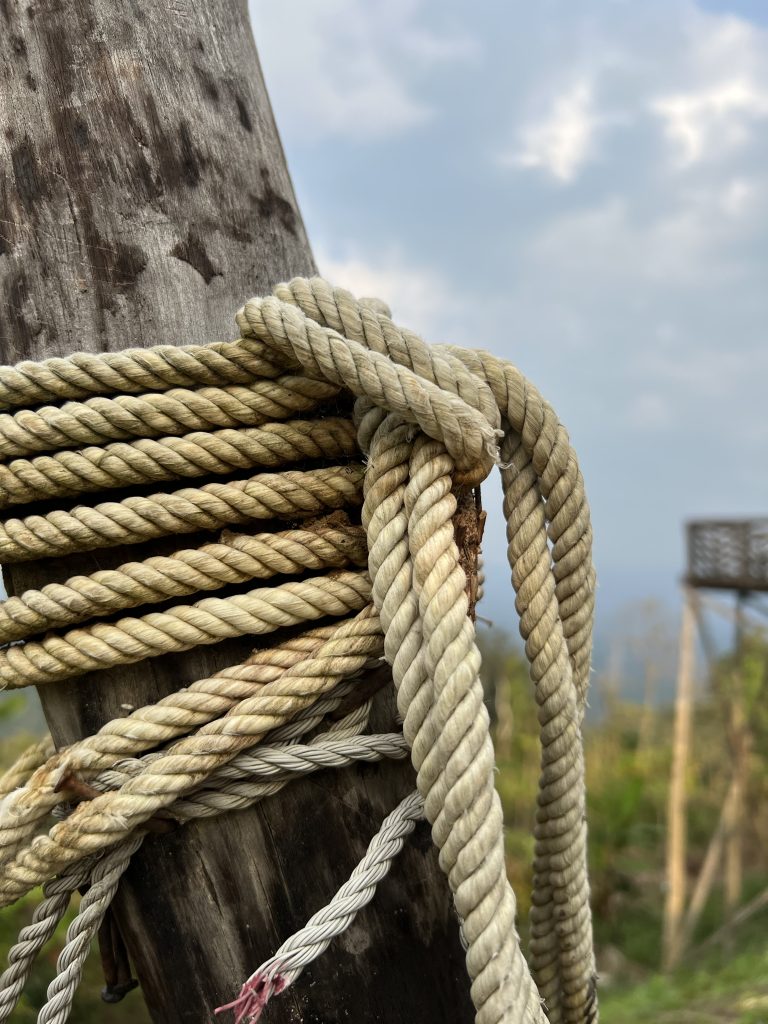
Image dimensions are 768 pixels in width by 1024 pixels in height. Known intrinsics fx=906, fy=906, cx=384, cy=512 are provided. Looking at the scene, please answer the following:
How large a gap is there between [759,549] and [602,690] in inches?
280

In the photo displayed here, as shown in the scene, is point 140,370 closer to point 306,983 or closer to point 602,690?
point 306,983

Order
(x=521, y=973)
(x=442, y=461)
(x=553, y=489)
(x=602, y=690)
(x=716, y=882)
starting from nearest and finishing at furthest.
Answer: (x=521, y=973) → (x=442, y=461) → (x=553, y=489) → (x=716, y=882) → (x=602, y=690)

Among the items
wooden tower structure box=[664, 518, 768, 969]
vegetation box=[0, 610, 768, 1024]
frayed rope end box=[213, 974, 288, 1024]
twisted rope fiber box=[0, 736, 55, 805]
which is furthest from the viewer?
wooden tower structure box=[664, 518, 768, 969]

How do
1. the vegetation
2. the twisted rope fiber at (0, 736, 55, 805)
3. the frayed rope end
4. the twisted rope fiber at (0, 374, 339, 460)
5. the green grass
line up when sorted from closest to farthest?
the frayed rope end → the twisted rope fiber at (0, 374, 339, 460) → the twisted rope fiber at (0, 736, 55, 805) → the green grass → the vegetation

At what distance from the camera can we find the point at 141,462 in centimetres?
95

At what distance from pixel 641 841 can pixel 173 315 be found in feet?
34.3

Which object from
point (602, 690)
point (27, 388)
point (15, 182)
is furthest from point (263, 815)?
point (602, 690)

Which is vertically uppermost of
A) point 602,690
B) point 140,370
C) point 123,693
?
point 140,370

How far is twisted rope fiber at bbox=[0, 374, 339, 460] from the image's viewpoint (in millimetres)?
955

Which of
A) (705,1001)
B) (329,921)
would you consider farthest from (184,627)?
(705,1001)

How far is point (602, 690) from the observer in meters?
13.5

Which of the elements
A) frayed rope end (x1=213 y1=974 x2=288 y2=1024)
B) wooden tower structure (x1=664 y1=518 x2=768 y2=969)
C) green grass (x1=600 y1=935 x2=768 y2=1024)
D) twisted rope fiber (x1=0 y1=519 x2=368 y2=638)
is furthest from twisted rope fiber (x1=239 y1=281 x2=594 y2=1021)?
wooden tower structure (x1=664 y1=518 x2=768 y2=969)

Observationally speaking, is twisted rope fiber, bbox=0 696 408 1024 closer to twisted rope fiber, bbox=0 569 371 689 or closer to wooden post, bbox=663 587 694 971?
twisted rope fiber, bbox=0 569 371 689

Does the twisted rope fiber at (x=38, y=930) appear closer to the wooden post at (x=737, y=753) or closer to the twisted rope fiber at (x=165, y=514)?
the twisted rope fiber at (x=165, y=514)
